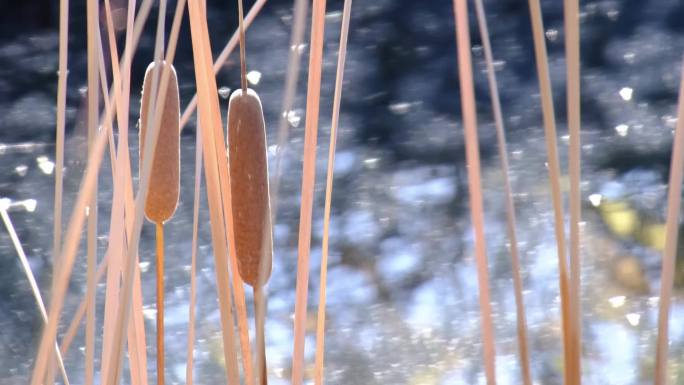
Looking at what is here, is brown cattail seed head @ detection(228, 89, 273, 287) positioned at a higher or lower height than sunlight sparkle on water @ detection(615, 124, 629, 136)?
higher

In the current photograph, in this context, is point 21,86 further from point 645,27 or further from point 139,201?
point 139,201

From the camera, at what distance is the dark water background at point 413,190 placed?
855 millimetres

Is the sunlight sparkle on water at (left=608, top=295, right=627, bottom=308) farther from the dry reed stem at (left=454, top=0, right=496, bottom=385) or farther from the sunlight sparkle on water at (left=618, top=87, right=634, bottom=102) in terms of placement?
the dry reed stem at (left=454, top=0, right=496, bottom=385)

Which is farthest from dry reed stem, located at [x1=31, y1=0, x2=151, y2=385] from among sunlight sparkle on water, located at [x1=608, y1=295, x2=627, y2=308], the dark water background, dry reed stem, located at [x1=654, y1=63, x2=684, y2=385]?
sunlight sparkle on water, located at [x1=608, y1=295, x2=627, y2=308]

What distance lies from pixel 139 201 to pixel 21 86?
106cm

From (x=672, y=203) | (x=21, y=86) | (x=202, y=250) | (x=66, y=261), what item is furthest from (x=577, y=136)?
(x=21, y=86)

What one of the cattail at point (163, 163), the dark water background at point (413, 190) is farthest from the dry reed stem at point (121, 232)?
the dark water background at point (413, 190)

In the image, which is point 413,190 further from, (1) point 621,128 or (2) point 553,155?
(2) point 553,155

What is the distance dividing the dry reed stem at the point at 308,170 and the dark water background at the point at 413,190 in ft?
1.96

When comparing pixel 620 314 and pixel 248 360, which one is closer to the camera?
pixel 248 360

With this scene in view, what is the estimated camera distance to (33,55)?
3.89 ft

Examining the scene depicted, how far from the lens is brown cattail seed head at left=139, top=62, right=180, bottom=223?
0.23 metres

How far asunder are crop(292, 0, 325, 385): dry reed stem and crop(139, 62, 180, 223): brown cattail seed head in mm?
34

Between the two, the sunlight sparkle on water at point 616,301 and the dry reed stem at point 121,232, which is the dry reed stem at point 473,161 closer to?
the dry reed stem at point 121,232
